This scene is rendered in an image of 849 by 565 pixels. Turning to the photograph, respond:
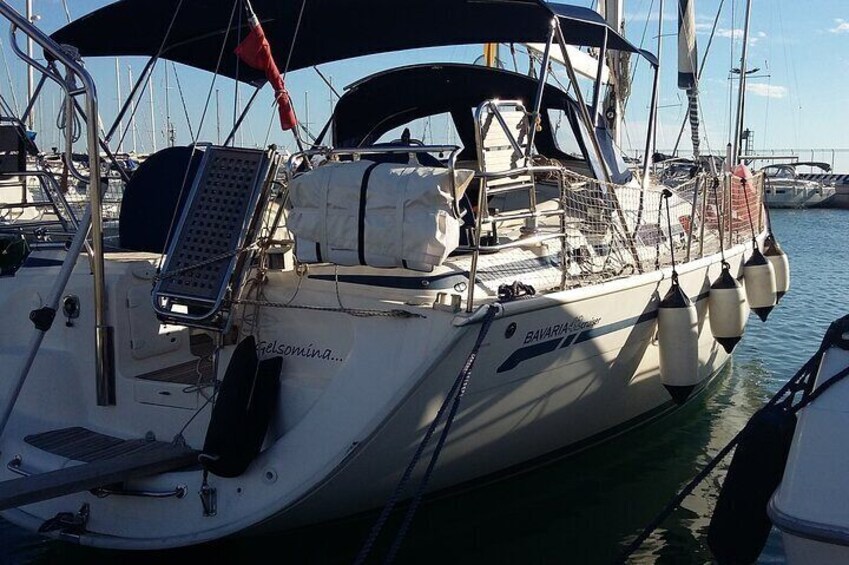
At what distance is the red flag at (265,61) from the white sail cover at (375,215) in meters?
1.59

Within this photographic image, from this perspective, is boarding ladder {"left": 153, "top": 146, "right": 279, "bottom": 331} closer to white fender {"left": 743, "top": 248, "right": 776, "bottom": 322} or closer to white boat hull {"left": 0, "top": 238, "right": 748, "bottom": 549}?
white boat hull {"left": 0, "top": 238, "right": 748, "bottom": 549}

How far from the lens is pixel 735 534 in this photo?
371 cm

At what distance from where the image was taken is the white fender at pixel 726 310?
6523 mm

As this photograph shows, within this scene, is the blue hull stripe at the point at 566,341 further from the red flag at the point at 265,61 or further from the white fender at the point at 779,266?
the white fender at the point at 779,266

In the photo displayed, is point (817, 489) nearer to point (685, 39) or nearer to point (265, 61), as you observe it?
point (265, 61)

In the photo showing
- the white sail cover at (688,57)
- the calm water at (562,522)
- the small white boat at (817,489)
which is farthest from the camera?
the white sail cover at (688,57)

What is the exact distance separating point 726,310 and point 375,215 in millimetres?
3519

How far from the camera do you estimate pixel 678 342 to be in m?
5.66

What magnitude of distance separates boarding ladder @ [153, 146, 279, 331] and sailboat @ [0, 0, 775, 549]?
0.01 metres

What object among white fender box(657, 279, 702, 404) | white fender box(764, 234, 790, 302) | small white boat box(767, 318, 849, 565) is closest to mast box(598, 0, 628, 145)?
white fender box(764, 234, 790, 302)

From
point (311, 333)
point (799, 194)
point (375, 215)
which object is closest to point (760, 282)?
point (311, 333)

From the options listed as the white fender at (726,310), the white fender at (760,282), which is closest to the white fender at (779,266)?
the white fender at (760,282)

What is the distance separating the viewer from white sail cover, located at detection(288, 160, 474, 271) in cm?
408

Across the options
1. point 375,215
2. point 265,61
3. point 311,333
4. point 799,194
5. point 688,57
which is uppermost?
point 688,57
